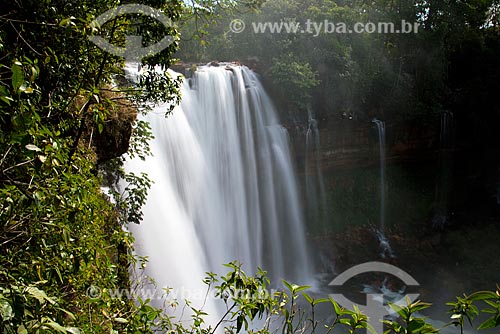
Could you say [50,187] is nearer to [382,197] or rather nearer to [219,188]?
[219,188]

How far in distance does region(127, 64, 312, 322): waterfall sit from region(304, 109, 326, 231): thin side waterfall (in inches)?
31.4

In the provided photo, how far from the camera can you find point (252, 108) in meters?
11.9

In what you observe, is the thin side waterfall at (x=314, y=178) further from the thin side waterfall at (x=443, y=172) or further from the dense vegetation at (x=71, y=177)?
the dense vegetation at (x=71, y=177)

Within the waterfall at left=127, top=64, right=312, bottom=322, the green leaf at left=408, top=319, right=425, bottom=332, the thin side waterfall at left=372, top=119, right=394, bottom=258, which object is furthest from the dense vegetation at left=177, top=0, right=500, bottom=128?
the green leaf at left=408, top=319, right=425, bottom=332

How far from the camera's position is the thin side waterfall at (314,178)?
13.1m

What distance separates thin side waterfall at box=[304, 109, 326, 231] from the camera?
13141 millimetres

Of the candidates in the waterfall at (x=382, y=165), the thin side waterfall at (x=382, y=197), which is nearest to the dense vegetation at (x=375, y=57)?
the waterfall at (x=382, y=165)

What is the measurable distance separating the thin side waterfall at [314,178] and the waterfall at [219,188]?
0.80 m

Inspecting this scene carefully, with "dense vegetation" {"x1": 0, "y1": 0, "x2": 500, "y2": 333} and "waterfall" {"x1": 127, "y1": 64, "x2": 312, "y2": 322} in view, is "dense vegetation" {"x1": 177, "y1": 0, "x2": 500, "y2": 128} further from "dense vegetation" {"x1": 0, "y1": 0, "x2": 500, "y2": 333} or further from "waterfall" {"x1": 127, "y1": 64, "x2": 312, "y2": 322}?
"dense vegetation" {"x1": 0, "y1": 0, "x2": 500, "y2": 333}

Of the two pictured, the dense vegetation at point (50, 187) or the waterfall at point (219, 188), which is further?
the waterfall at point (219, 188)

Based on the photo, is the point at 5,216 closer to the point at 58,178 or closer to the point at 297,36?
the point at 58,178

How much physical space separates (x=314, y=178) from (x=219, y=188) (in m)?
4.44

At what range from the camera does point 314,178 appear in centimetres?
1388

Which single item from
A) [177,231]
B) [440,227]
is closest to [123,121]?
[177,231]
